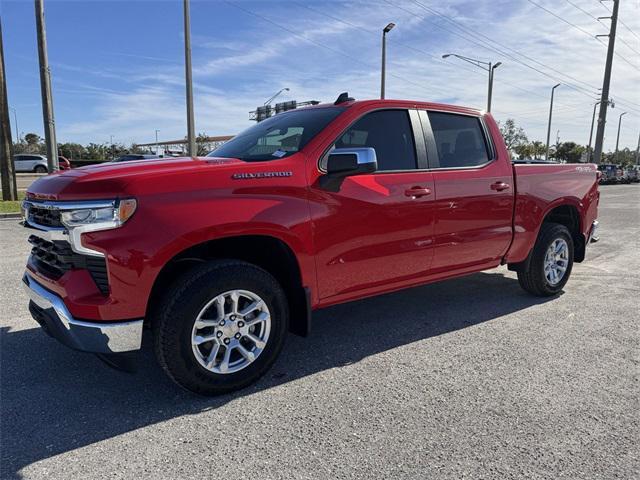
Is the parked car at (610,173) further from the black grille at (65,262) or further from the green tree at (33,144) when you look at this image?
the green tree at (33,144)

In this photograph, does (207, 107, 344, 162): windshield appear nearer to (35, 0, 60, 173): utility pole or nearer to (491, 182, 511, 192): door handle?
(491, 182, 511, 192): door handle

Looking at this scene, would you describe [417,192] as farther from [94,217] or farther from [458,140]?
[94,217]

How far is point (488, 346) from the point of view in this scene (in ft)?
12.7

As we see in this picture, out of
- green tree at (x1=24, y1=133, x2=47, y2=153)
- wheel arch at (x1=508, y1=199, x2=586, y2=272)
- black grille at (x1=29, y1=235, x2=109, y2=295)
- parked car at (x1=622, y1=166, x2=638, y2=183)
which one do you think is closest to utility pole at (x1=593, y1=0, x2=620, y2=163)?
parked car at (x1=622, y1=166, x2=638, y2=183)

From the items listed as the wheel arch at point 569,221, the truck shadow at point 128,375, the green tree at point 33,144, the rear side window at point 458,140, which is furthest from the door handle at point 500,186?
the green tree at point 33,144

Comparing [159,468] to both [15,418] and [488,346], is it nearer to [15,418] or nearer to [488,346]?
[15,418]

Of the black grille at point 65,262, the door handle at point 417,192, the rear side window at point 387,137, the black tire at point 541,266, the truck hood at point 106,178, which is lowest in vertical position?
the black tire at point 541,266

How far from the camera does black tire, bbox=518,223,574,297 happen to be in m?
5.09

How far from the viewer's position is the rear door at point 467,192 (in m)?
4.13

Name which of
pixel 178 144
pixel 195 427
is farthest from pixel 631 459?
pixel 178 144

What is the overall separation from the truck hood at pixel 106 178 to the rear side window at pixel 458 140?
197 cm

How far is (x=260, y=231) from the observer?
306 cm

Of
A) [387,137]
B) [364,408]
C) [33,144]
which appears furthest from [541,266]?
[33,144]

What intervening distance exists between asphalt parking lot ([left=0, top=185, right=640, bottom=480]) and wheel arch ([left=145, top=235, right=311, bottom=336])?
0.47 metres
